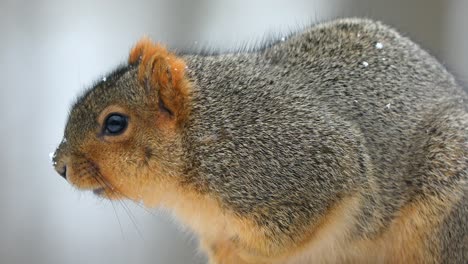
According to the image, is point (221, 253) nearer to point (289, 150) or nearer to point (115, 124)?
point (289, 150)

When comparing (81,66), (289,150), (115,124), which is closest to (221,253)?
(289,150)

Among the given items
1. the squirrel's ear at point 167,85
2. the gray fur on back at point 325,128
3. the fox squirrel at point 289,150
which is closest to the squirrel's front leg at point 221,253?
the fox squirrel at point 289,150

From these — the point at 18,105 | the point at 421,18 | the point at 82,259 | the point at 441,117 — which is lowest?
the point at 82,259

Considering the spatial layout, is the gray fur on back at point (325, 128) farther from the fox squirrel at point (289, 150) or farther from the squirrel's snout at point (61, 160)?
the squirrel's snout at point (61, 160)

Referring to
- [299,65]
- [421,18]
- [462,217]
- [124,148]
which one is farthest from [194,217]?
[421,18]

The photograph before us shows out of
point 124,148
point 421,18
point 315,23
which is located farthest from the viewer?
point 421,18

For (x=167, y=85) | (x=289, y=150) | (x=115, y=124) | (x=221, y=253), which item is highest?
(x=167, y=85)

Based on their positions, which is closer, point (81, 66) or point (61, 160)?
point (61, 160)

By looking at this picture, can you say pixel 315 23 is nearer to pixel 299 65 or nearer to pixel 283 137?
pixel 299 65
